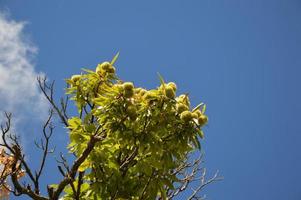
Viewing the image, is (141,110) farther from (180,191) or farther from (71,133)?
(180,191)

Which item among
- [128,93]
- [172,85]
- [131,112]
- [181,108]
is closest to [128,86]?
[128,93]

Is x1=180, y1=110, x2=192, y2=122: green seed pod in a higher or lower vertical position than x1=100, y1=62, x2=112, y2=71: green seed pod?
lower

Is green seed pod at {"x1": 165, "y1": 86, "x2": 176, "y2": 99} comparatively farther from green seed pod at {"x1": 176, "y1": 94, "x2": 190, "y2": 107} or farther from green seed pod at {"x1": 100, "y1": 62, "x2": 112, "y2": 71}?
green seed pod at {"x1": 100, "y1": 62, "x2": 112, "y2": 71}

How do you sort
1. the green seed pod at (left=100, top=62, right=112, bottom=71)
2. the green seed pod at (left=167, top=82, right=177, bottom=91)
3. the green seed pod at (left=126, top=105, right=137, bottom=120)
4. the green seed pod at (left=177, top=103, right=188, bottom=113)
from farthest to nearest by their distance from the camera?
the green seed pod at (left=100, top=62, right=112, bottom=71) < the green seed pod at (left=167, top=82, right=177, bottom=91) < the green seed pod at (left=177, top=103, right=188, bottom=113) < the green seed pod at (left=126, top=105, right=137, bottom=120)

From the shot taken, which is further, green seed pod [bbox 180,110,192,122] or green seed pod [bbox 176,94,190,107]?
green seed pod [bbox 176,94,190,107]

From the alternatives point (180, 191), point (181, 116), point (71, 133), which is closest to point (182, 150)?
point (181, 116)

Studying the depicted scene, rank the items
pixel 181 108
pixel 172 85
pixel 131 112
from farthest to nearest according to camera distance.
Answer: pixel 172 85, pixel 181 108, pixel 131 112

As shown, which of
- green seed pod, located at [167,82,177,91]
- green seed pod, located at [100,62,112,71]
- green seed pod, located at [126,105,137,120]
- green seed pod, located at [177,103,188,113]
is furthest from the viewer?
green seed pod, located at [100,62,112,71]

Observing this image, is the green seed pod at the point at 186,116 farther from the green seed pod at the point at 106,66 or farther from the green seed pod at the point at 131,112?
the green seed pod at the point at 106,66

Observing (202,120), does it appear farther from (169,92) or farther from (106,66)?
(106,66)

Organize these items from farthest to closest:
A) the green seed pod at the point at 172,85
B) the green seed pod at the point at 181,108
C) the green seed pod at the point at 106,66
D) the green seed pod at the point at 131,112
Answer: the green seed pod at the point at 106,66 < the green seed pod at the point at 172,85 < the green seed pod at the point at 181,108 < the green seed pod at the point at 131,112

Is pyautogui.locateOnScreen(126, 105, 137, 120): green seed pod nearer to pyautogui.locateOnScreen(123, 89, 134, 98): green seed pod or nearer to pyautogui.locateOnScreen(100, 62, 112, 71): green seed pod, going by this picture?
pyautogui.locateOnScreen(123, 89, 134, 98): green seed pod

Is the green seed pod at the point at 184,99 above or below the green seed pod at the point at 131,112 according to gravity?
above

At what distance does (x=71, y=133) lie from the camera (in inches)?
211
